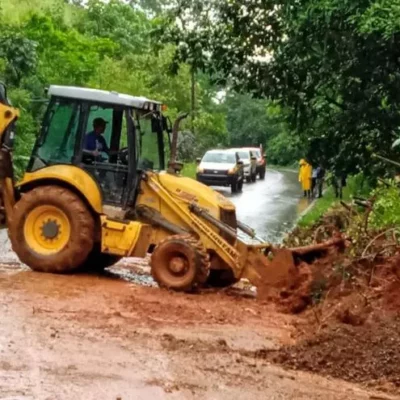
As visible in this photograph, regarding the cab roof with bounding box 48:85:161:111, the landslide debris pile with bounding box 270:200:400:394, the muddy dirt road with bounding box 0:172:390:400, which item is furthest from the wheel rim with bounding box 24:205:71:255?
the landslide debris pile with bounding box 270:200:400:394

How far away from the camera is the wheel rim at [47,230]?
579 inches

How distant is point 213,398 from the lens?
8.31 m

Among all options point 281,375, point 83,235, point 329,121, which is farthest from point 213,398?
point 329,121

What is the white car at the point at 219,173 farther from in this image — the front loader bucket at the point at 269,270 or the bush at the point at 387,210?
the front loader bucket at the point at 269,270

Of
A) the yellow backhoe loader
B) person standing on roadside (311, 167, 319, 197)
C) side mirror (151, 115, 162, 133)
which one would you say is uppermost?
side mirror (151, 115, 162, 133)

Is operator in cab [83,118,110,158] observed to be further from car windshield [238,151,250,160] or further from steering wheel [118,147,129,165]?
car windshield [238,151,250,160]

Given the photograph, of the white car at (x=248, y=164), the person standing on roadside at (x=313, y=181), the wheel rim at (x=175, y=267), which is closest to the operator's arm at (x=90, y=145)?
the wheel rim at (x=175, y=267)

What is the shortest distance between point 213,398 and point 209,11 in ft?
49.6

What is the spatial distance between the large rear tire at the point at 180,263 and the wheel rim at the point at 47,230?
1465mm

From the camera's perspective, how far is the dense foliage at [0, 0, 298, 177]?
30391mm

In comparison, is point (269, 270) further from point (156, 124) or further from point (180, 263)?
point (156, 124)

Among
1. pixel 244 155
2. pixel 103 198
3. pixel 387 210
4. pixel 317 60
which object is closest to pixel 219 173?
pixel 244 155

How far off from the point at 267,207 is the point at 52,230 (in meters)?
21.0

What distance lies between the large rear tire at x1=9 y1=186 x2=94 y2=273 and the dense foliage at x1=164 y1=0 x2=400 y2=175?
550 centimetres
